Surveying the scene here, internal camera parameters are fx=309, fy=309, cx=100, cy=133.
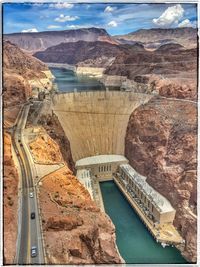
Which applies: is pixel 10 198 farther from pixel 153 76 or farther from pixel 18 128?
pixel 153 76

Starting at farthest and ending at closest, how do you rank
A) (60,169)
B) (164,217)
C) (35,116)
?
(35,116), (164,217), (60,169)

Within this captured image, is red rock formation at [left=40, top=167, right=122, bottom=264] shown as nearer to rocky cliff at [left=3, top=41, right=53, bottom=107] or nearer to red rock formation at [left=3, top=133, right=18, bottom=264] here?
red rock formation at [left=3, top=133, right=18, bottom=264]

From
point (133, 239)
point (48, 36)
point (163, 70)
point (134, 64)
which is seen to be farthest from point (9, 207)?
point (134, 64)

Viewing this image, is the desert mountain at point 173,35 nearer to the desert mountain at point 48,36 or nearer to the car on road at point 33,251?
the desert mountain at point 48,36

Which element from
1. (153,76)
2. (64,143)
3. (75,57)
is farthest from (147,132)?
(75,57)

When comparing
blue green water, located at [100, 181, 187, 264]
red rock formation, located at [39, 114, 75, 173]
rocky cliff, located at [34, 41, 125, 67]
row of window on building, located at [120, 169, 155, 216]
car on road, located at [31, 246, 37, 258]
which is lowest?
blue green water, located at [100, 181, 187, 264]

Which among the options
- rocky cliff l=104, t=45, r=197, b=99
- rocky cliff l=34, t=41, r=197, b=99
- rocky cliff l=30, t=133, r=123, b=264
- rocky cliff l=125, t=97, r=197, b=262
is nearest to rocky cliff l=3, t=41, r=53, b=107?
rocky cliff l=34, t=41, r=197, b=99

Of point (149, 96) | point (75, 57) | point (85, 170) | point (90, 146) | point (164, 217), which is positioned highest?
point (75, 57)
